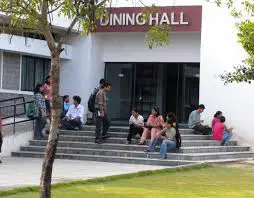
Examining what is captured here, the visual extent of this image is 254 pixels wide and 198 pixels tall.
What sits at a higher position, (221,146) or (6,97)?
(6,97)

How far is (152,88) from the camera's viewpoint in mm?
25297

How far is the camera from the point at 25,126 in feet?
70.1

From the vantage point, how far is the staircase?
19016 millimetres

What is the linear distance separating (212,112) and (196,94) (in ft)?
5.16

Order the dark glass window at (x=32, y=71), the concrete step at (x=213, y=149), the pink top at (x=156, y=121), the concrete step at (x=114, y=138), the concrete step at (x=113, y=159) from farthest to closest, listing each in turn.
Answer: the dark glass window at (x=32, y=71)
the concrete step at (x=114, y=138)
the pink top at (x=156, y=121)
the concrete step at (x=213, y=149)
the concrete step at (x=113, y=159)

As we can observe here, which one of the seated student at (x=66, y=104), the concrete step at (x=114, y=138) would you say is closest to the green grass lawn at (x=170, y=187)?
the concrete step at (x=114, y=138)

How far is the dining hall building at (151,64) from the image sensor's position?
2280 cm

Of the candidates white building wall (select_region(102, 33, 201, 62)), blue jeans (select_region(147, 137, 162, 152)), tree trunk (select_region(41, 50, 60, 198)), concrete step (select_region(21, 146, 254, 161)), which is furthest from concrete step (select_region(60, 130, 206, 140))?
tree trunk (select_region(41, 50, 60, 198))

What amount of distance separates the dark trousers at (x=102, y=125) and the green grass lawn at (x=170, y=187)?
4225mm

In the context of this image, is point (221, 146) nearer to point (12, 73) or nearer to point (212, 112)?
point (212, 112)

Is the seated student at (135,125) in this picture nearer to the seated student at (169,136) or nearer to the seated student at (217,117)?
the seated student at (169,136)

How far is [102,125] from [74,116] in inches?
68.0

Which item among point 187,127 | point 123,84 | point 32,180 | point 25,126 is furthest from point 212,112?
point 32,180

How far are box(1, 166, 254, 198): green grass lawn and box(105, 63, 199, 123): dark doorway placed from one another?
26.7 feet
